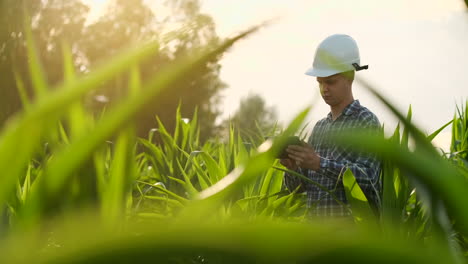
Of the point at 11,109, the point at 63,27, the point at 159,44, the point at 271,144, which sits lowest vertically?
the point at 11,109

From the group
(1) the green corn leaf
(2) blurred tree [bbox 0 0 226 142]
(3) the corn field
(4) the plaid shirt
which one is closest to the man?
(4) the plaid shirt

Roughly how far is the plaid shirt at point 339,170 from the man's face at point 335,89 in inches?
2.8

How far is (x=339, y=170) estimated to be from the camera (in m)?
2.98

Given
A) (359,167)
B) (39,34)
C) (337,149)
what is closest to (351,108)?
(337,149)

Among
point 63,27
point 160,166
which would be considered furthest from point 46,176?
point 63,27

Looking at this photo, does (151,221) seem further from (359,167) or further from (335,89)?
(335,89)

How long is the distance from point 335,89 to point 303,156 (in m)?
1.00

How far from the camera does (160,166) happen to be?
424 cm

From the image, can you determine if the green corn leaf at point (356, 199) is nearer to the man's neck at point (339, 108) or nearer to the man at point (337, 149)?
the man at point (337, 149)

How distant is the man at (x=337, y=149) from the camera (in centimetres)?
297

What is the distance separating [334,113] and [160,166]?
132 cm

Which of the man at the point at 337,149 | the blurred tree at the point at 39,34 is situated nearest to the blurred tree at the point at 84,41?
the blurred tree at the point at 39,34

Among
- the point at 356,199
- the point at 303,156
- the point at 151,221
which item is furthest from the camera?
the point at 303,156

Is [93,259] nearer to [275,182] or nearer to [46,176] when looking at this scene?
[46,176]
